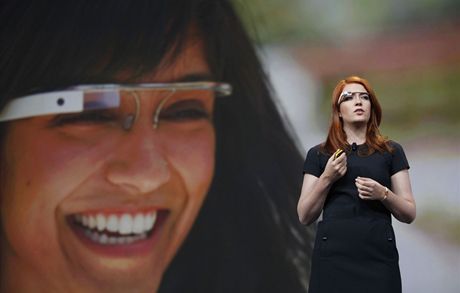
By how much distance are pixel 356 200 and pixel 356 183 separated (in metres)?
0.05

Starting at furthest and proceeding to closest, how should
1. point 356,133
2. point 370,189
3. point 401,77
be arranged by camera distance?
point 401,77, point 356,133, point 370,189

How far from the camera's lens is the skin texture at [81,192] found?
2.91m

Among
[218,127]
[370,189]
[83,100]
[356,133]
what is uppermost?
[83,100]

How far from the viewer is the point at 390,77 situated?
288 centimetres

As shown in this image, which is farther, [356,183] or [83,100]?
[83,100]

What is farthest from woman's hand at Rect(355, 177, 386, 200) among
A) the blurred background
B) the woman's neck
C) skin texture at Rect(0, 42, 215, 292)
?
skin texture at Rect(0, 42, 215, 292)

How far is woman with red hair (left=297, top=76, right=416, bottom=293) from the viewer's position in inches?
62.4

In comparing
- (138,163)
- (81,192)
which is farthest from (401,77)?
(81,192)

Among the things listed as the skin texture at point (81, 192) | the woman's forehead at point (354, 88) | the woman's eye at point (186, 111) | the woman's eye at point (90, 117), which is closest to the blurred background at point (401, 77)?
the woman's eye at point (186, 111)

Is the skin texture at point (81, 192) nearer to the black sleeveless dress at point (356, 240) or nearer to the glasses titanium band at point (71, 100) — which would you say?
the glasses titanium band at point (71, 100)

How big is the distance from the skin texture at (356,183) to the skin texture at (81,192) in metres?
1.33

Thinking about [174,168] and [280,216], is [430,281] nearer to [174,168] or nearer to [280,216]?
[280,216]

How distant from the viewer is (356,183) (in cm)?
158

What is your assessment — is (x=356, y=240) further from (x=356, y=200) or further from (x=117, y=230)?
(x=117, y=230)
